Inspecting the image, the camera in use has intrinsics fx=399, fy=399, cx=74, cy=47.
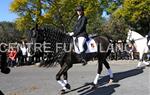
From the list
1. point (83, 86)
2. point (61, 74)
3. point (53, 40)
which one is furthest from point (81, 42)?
point (83, 86)

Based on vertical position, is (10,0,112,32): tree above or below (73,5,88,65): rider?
above

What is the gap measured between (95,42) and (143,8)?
27748 millimetres

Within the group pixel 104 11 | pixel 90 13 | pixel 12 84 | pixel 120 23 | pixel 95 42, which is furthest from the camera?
pixel 120 23

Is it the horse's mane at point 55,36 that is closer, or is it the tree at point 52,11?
the horse's mane at point 55,36

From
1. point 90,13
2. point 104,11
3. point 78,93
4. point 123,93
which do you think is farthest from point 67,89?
point 104,11

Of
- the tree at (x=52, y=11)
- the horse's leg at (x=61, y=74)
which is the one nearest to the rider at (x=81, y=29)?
the horse's leg at (x=61, y=74)

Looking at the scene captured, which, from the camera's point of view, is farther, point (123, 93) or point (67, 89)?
point (67, 89)

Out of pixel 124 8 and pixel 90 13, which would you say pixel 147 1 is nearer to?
pixel 124 8

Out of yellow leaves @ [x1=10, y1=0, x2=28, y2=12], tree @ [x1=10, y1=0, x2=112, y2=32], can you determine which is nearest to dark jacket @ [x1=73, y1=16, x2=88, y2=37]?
tree @ [x1=10, y1=0, x2=112, y2=32]

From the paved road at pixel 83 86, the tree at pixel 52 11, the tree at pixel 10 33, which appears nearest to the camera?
the paved road at pixel 83 86

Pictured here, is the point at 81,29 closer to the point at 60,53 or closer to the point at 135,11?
the point at 60,53

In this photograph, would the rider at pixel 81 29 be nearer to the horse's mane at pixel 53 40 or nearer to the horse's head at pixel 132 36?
the horse's mane at pixel 53 40

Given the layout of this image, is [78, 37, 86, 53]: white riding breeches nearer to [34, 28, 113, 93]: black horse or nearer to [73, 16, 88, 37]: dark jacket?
[73, 16, 88, 37]: dark jacket

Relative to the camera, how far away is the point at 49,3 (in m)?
47.0
